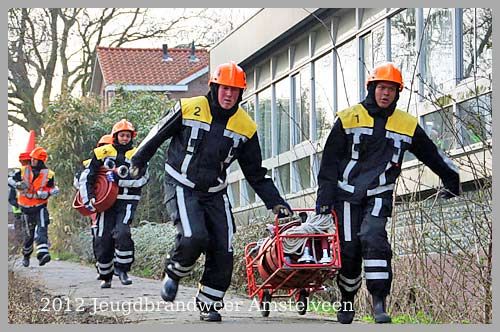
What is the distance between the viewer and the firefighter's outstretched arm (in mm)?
10617

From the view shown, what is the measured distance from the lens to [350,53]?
63.6 feet

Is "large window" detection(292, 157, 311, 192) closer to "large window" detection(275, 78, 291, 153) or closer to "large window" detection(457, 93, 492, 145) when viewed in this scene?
"large window" detection(275, 78, 291, 153)

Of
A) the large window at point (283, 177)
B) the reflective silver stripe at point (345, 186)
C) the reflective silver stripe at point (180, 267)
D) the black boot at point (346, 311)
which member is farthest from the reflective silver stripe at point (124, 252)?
the large window at point (283, 177)

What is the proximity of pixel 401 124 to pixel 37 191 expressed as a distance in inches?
438

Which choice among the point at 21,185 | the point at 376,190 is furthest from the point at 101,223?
the point at 376,190

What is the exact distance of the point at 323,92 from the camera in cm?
2044

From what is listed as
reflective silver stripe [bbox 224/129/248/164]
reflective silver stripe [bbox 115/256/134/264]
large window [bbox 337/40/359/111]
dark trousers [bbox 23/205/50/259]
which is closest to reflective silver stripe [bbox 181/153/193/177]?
reflective silver stripe [bbox 224/129/248/164]

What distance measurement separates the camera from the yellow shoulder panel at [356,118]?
33.8 ft

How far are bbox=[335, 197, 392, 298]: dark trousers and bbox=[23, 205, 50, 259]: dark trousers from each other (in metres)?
10.8

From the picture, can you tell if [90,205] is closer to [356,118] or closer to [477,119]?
[356,118]

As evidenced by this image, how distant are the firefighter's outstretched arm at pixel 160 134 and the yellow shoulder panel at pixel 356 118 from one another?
1.60 meters

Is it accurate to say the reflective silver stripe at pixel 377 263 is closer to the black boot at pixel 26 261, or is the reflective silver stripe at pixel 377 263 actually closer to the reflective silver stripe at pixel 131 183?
the reflective silver stripe at pixel 131 183

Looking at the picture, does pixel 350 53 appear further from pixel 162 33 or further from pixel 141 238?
pixel 162 33

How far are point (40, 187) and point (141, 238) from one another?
230 centimetres
